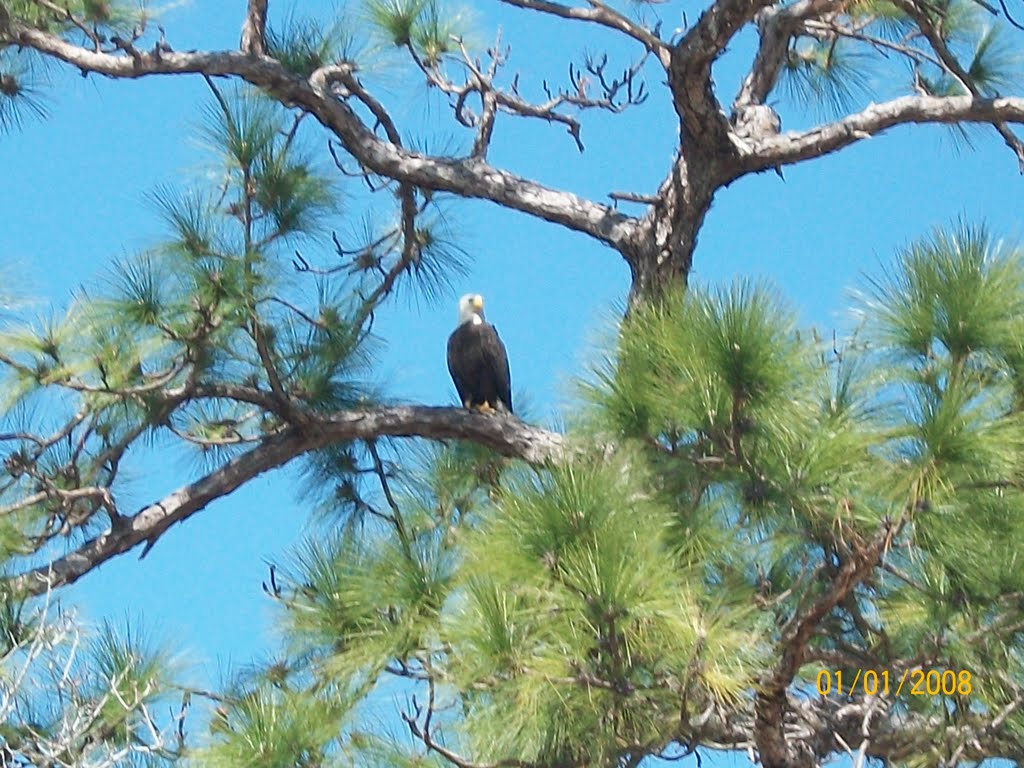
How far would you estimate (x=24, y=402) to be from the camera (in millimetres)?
2828

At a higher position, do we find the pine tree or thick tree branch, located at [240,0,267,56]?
thick tree branch, located at [240,0,267,56]

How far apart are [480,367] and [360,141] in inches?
46.7

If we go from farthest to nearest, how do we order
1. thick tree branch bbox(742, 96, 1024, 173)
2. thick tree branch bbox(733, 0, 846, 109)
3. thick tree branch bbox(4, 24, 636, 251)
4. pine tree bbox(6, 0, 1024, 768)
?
thick tree branch bbox(733, 0, 846, 109)
thick tree branch bbox(4, 24, 636, 251)
thick tree branch bbox(742, 96, 1024, 173)
pine tree bbox(6, 0, 1024, 768)

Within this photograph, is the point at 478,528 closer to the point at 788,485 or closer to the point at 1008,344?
the point at 788,485

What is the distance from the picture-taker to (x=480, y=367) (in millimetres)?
4254
